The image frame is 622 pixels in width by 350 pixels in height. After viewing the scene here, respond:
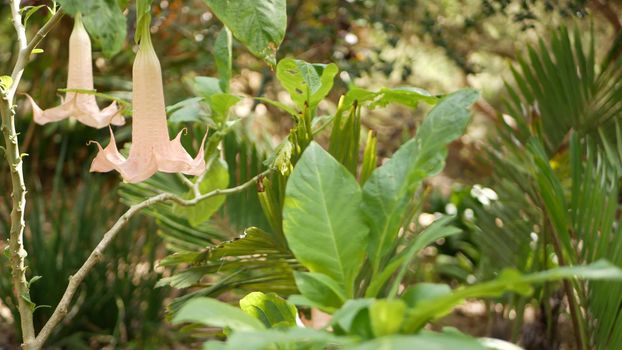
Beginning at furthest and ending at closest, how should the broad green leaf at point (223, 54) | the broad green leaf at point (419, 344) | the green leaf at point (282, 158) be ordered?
the broad green leaf at point (223, 54) < the green leaf at point (282, 158) < the broad green leaf at point (419, 344)

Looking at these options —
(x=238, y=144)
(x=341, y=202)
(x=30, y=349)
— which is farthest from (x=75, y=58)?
(x=238, y=144)

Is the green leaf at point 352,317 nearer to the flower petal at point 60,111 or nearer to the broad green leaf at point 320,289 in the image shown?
the broad green leaf at point 320,289

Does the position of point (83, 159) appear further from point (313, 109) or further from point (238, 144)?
point (313, 109)

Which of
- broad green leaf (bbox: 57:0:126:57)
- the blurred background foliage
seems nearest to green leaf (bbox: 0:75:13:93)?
broad green leaf (bbox: 57:0:126:57)

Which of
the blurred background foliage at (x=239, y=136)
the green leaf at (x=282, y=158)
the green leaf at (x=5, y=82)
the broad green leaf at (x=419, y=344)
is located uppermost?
the green leaf at (x=5, y=82)

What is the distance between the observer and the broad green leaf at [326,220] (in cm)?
74

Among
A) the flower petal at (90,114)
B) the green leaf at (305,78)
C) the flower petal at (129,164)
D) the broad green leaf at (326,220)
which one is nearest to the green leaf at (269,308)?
the broad green leaf at (326,220)

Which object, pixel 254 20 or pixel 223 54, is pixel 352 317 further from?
pixel 223 54

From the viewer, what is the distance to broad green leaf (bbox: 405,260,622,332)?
52cm

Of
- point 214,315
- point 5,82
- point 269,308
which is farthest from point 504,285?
point 5,82

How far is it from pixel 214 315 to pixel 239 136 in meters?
1.40

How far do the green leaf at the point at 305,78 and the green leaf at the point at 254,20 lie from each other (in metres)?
0.19

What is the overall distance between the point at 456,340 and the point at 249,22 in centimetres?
41

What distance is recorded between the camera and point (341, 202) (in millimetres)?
777
